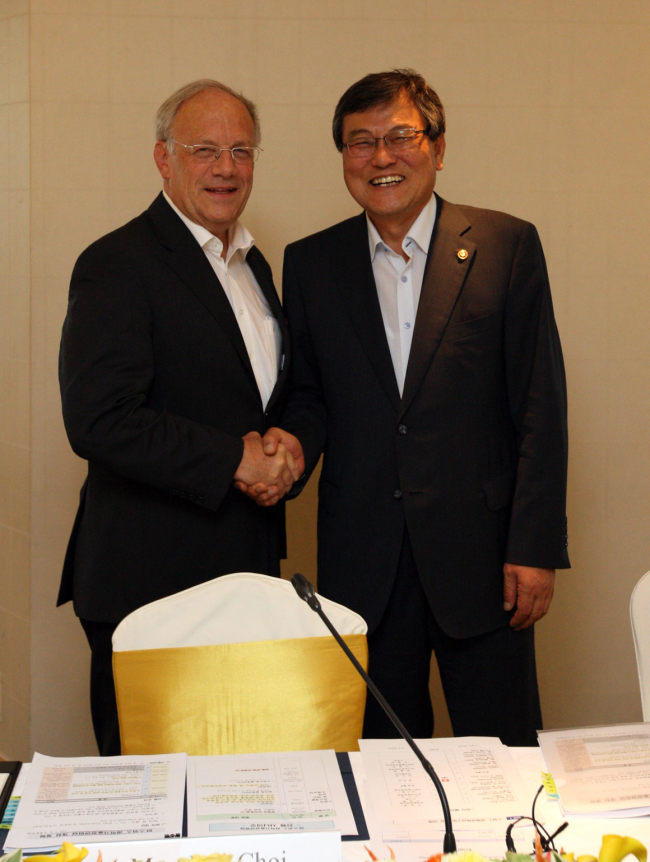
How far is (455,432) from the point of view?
2436 mm

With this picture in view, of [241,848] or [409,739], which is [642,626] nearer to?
[409,739]

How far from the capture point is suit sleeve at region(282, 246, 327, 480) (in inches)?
101

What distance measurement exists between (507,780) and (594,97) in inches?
101

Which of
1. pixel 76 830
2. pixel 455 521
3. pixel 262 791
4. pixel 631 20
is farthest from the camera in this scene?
pixel 631 20

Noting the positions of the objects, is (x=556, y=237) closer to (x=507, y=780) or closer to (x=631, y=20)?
(x=631, y=20)

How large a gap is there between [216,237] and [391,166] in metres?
0.50

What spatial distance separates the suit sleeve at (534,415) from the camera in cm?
241

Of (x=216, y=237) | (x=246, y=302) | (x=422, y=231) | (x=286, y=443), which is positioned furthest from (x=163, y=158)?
(x=286, y=443)

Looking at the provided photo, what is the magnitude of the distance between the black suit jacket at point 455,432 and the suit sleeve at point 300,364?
0.04m

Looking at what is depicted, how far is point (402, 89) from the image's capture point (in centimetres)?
246

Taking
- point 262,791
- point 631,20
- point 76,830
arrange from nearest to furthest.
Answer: point 76,830
point 262,791
point 631,20

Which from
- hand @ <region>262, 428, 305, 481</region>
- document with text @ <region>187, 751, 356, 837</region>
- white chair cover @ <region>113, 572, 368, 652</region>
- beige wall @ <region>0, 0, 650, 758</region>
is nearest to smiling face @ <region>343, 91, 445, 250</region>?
hand @ <region>262, 428, 305, 481</region>

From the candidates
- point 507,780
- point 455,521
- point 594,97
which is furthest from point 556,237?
point 507,780

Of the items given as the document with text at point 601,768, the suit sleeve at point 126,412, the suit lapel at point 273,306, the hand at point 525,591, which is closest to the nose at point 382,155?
the suit lapel at point 273,306
